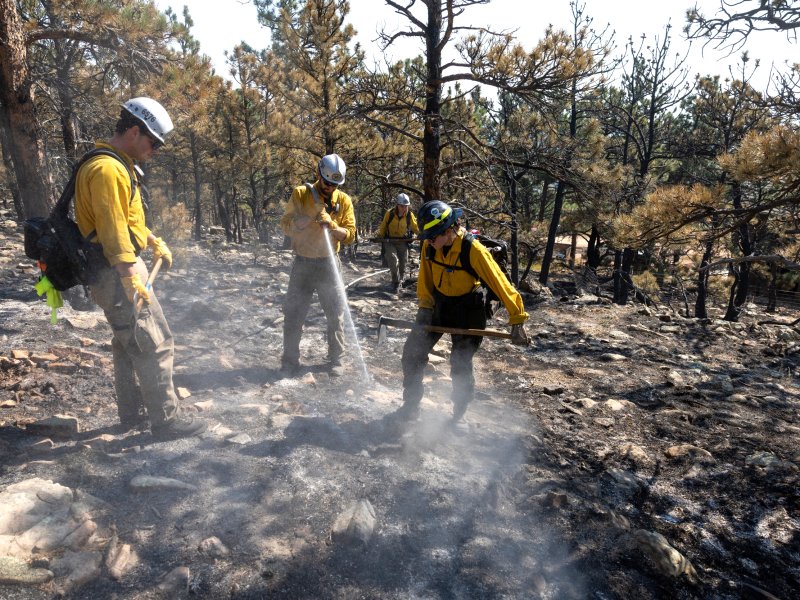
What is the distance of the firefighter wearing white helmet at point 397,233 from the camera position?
33.3ft

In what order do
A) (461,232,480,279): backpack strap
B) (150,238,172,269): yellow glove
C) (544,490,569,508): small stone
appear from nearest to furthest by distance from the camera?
(544,490,569,508): small stone → (150,238,172,269): yellow glove → (461,232,480,279): backpack strap

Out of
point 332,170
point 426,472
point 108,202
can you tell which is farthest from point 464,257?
point 108,202

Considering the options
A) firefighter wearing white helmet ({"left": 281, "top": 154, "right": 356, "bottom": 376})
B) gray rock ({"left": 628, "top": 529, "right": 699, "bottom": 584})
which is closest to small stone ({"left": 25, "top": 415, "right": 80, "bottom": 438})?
firefighter wearing white helmet ({"left": 281, "top": 154, "right": 356, "bottom": 376})

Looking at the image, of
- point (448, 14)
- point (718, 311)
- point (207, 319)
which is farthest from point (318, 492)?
point (718, 311)

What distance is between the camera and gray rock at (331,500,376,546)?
266 cm

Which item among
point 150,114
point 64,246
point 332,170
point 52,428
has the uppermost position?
point 150,114

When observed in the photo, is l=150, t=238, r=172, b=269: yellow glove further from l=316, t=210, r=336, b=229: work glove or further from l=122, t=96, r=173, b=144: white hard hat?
l=316, t=210, r=336, b=229: work glove

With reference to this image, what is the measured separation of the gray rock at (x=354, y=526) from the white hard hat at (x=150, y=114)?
264 cm

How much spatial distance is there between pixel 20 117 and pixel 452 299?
651cm

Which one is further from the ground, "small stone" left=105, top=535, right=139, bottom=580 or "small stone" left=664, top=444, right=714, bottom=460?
"small stone" left=105, top=535, right=139, bottom=580

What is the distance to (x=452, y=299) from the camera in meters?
3.94

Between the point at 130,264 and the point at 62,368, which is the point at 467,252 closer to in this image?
the point at 130,264

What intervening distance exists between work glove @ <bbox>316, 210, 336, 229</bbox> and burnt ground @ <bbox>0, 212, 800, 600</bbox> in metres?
1.61

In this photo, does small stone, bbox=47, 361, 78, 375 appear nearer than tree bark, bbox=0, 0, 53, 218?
Yes
